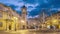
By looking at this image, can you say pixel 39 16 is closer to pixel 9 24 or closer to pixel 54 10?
pixel 54 10

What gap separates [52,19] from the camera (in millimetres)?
2980

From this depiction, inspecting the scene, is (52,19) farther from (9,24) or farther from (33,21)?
(9,24)

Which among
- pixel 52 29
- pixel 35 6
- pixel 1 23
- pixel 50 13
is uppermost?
pixel 35 6

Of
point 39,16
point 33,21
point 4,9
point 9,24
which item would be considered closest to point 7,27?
point 9,24

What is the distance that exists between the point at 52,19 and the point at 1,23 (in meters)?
1.30

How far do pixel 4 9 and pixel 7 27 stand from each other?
0.47 meters

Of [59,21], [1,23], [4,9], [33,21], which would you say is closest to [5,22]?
[1,23]

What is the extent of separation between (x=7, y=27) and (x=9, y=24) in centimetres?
9

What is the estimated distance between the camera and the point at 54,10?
3.00 metres

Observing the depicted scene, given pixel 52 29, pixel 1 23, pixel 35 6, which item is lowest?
pixel 52 29

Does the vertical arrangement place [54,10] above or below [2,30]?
above

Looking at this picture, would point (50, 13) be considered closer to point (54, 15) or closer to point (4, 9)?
point (54, 15)

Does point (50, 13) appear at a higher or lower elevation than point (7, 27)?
higher

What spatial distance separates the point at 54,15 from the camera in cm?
296
